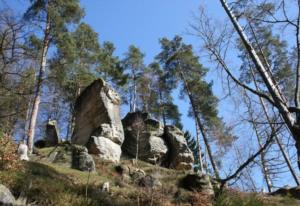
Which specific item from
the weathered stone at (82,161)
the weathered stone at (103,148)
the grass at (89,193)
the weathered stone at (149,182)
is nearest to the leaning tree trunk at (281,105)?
the grass at (89,193)

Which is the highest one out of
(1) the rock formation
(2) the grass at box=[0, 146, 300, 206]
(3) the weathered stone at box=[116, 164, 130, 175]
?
(1) the rock formation

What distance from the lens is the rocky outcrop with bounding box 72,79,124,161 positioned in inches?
676

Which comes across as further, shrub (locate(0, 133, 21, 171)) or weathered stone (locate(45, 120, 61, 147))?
weathered stone (locate(45, 120, 61, 147))

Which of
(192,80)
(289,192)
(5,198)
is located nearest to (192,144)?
(192,80)

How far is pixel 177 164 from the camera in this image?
18.9 m

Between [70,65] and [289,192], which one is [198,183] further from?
[70,65]

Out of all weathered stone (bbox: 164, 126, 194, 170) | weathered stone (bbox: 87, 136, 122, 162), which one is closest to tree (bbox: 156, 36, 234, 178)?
weathered stone (bbox: 164, 126, 194, 170)

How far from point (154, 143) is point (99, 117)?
3.55 m

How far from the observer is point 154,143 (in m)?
19.5

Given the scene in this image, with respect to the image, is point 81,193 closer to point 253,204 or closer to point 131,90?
point 253,204

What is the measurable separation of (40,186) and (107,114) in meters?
10.2

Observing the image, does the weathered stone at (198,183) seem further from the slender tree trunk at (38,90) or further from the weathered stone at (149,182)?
the slender tree trunk at (38,90)

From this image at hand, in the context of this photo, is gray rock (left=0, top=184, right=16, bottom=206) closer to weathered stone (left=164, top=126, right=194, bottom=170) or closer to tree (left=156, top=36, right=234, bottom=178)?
weathered stone (left=164, top=126, right=194, bottom=170)

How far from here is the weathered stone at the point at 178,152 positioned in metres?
18.9
